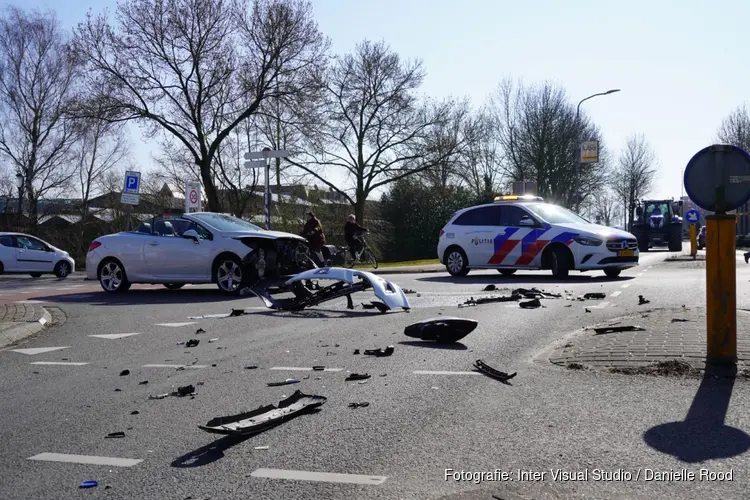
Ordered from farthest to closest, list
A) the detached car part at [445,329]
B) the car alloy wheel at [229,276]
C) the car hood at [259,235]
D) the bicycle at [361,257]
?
1. the bicycle at [361,257]
2. the car alloy wheel at [229,276]
3. the car hood at [259,235]
4. the detached car part at [445,329]

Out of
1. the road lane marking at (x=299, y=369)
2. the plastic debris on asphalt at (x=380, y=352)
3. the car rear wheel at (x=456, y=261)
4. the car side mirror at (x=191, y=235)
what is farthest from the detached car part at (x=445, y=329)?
the car rear wheel at (x=456, y=261)

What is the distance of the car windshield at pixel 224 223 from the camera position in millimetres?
15547

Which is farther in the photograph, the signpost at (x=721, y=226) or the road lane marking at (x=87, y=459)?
the signpost at (x=721, y=226)

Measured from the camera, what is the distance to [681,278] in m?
17.0

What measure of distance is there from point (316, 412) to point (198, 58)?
2829 cm

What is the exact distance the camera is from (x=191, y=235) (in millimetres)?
15445

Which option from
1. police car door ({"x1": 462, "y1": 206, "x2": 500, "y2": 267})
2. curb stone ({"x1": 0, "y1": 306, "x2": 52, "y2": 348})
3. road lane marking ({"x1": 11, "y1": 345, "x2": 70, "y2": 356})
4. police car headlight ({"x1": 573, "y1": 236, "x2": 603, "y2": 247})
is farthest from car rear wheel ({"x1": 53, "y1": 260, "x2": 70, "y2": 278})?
road lane marking ({"x1": 11, "y1": 345, "x2": 70, "y2": 356})

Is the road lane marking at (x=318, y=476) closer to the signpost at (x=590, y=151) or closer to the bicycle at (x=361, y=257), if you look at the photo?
the bicycle at (x=361, y=257)

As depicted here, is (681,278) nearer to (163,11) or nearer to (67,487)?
(67,487)

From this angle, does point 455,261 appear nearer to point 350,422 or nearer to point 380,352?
point 380,352

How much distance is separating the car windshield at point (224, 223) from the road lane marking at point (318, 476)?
38.4 ft

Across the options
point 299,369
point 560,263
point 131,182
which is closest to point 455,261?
point 560,263

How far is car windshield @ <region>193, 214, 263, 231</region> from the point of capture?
15.5 m

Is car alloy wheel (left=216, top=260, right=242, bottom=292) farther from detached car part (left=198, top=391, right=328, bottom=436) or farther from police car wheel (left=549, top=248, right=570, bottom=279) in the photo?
detached car part (left=198, top=391, right=328, bottom=436)
